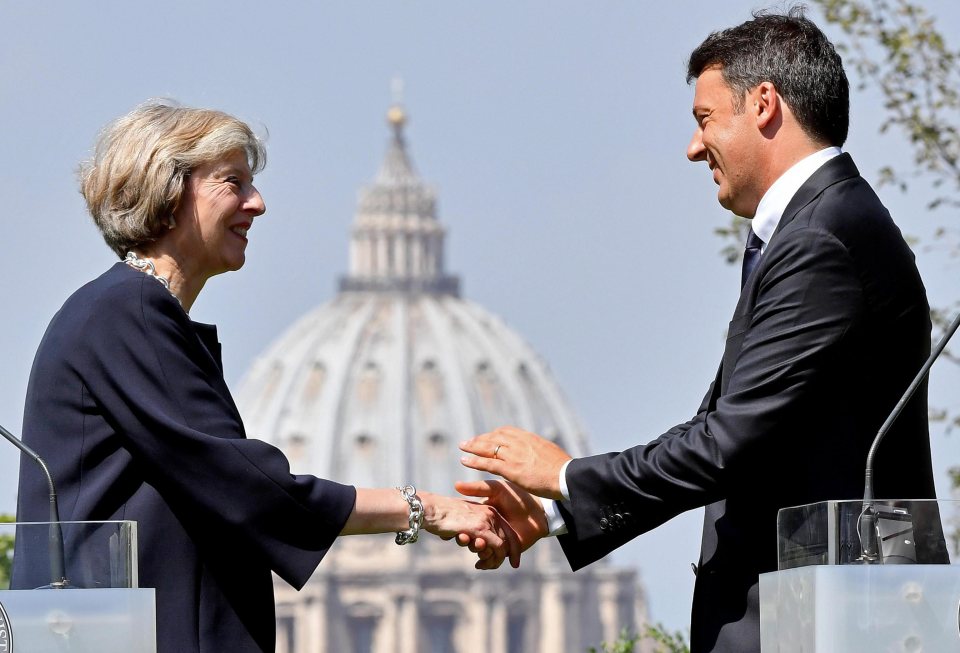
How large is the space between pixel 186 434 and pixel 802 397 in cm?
101

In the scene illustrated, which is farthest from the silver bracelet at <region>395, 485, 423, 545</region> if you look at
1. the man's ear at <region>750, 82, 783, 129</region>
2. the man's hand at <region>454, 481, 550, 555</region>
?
the man's ear at <region>750, 82, 783, 129</region>

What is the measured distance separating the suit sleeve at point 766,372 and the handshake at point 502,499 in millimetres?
375

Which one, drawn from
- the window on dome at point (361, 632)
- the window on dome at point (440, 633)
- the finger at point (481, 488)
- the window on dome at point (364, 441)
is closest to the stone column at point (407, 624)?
the window on dome at point (440, 633)

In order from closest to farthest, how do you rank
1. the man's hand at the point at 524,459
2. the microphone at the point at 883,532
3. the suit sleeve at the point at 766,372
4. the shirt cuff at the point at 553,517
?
1. the microphone at the point at 883,532
2. the suit sleeve at the point at 766,372
3. the man's hand at the point at 524,459
4. the shirt cuff at the point at 553,517

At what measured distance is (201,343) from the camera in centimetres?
391

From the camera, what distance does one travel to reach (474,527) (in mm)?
4621

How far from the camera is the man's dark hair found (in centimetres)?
385

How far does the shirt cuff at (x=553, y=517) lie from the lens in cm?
450

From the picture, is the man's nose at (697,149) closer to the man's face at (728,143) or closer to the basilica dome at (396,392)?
the man's face at (728,143)

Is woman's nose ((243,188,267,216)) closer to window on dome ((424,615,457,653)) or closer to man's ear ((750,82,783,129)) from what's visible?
man's ear ((750,82,783,129))

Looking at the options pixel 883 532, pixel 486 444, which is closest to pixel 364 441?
pixel 486 444

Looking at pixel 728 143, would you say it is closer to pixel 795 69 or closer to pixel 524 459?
pixel 795 69

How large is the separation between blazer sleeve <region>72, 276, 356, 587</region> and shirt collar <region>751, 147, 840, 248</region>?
0.89 m

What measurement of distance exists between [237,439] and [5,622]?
0.68 meters
